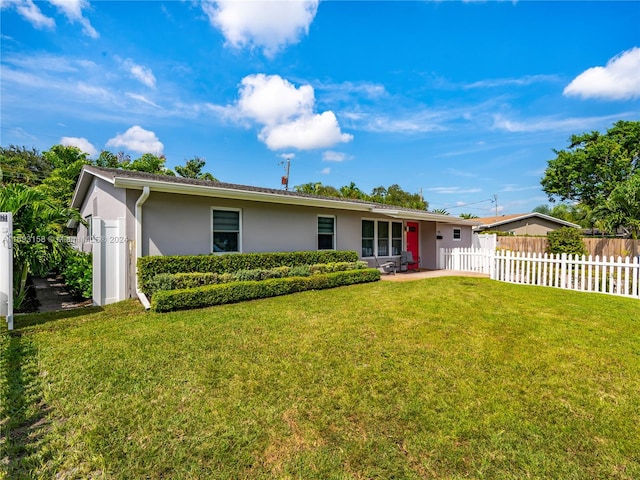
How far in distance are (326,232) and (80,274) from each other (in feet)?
25.2

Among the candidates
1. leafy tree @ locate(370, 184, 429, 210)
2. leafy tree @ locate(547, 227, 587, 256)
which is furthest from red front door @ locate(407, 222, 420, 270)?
leafy tree @ locate(370, 184, 429, 210)

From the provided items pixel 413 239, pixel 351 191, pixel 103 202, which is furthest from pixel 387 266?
pixel 351 191

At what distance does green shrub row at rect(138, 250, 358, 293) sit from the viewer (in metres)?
7.12

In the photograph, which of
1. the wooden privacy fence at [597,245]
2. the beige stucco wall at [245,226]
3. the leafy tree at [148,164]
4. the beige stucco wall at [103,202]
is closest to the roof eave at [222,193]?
the beige stucco wall at [245,226]

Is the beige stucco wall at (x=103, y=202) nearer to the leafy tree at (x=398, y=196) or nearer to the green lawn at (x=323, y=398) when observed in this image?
the green lawn at (x=323, y=398)

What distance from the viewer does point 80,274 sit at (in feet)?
26.0

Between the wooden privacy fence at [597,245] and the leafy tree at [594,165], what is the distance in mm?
9588

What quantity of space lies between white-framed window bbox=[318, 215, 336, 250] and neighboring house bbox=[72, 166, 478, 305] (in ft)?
0.13

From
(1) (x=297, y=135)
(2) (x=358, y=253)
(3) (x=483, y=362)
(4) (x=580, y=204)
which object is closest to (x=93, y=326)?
(3) (x=483, y=362)

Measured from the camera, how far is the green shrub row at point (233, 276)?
22.6 ft

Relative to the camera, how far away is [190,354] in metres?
4.13

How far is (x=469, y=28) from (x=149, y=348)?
1322cm

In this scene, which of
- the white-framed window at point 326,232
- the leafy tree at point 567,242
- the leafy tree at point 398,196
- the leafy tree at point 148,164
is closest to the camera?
the white-framed window at point 326,232

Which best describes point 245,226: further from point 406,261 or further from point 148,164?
point 148,164
